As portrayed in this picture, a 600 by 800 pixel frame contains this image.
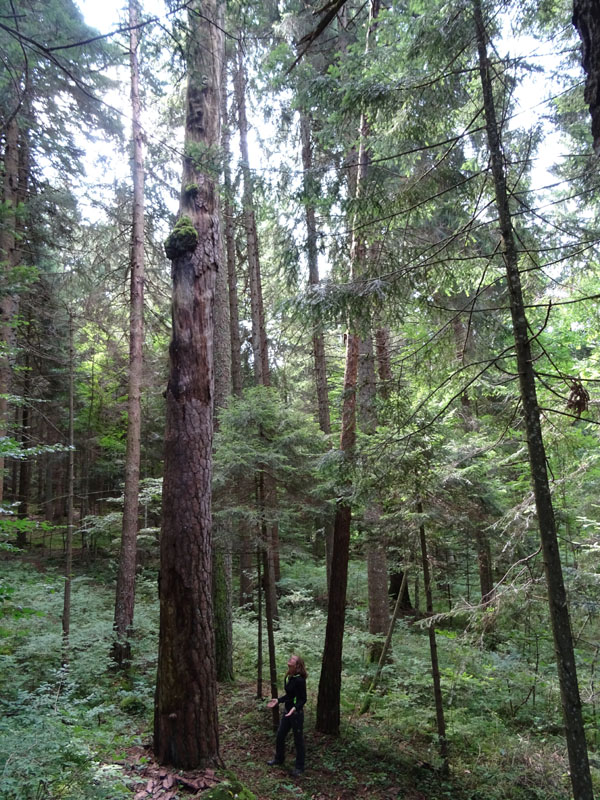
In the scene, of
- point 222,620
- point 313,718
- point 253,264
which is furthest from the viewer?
point 253,264

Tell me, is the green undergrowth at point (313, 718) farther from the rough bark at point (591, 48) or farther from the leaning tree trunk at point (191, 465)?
the rough bark at point (591, 48)

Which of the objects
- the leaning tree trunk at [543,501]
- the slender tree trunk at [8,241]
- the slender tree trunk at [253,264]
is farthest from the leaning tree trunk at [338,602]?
the slender tree trunk at [253,264]

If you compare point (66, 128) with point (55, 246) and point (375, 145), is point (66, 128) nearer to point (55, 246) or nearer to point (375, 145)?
point (55, 246)

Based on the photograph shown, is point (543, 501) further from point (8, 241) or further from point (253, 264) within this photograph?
point (253, 264)

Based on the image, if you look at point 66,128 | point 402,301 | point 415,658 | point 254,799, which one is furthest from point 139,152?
point 415,658

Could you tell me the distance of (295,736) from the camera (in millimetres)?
6355

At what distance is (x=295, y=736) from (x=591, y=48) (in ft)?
25.2

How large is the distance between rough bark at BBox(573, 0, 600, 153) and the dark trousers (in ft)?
23.0

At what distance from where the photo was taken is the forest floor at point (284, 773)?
4.63 meters

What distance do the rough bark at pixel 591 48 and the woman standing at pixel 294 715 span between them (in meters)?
6.98

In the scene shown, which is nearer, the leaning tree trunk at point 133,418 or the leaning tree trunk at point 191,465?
the leaning tree trunk at point 191,465

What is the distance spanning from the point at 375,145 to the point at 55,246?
9.79m

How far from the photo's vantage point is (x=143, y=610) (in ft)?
38.4

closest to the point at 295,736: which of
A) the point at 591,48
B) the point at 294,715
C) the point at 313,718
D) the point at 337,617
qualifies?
the point at 294,715
